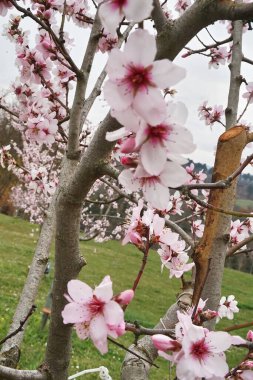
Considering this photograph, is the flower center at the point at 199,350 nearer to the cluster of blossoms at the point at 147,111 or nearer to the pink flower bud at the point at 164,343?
the pink flower bud at the point at 164,343

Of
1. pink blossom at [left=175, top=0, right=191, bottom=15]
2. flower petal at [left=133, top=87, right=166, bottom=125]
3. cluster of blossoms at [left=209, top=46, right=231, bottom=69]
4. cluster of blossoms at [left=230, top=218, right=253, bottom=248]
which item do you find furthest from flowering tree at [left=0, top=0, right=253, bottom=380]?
pink blossom at [left=175, top=0, right=191, bottom=15]

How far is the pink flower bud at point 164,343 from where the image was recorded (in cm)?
97

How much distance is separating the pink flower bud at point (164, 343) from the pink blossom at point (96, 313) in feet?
0.28

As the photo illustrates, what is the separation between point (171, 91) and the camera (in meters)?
3.63

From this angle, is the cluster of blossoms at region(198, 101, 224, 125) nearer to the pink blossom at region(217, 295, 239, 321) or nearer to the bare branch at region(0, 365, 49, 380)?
the pink blossom at region(217, 295, 239, 321)

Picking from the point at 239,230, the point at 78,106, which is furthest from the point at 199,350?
the point at 239,230

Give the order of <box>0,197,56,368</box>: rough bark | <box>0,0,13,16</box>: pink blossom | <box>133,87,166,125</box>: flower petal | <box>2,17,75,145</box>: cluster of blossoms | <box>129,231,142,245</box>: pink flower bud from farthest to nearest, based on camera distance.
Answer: <box>2,17,75,145</box>: cluster of blossoms
<box>0,197,56,368</box>: rough bark
<box>0,0,13,16</box>: pink blossom
<box>129,231,142,245</box>: pink flower bud
<box>133,87,166,125</box>: flower petal

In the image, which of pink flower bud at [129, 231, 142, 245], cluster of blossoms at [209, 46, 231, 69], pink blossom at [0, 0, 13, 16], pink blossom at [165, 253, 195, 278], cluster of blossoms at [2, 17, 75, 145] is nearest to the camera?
pink flower bud at [129, 231, 142, 245]

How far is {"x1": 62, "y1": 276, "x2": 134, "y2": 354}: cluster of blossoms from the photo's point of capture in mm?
947

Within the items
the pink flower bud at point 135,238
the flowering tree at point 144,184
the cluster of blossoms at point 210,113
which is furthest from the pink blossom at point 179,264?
the cluster of blossoms at point 210,113

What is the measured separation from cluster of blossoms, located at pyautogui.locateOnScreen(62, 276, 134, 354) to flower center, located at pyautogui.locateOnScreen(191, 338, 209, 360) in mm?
179

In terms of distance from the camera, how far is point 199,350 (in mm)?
996

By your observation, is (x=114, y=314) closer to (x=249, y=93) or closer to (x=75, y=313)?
(x=75, y=313)

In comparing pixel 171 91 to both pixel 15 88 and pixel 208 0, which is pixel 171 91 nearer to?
pixel 15 88
